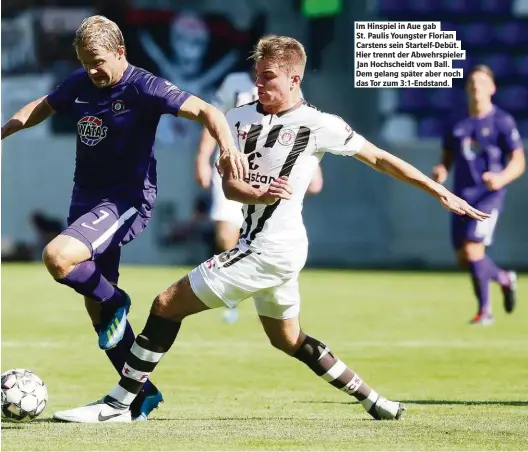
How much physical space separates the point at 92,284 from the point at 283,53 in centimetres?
153

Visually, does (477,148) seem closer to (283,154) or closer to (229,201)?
(229,201)

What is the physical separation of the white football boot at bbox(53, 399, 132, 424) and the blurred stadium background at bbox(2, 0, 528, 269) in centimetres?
1593

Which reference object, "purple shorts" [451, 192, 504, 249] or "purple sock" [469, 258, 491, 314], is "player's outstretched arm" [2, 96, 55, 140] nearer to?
"purple shorts" [451, 192, 504, 249]

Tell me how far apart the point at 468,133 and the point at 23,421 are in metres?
7.30

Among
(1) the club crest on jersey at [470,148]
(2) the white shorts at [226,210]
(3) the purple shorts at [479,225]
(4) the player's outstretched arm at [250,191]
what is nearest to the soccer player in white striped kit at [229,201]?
(2) the white shorts at [226,210]

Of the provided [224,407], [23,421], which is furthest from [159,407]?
[23,421]

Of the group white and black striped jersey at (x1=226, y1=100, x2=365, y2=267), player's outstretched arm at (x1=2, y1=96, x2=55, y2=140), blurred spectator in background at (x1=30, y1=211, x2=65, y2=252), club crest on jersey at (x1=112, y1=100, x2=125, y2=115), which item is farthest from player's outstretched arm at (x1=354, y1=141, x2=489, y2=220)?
blurred spectator in background at (x1=30, y1=211, x2=65, y2=252)

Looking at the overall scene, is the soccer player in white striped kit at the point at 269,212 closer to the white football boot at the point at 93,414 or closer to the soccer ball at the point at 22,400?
the white football boot at the point at 93,414

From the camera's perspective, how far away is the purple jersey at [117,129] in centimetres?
663

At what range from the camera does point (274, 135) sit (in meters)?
6.22

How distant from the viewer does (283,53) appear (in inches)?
243

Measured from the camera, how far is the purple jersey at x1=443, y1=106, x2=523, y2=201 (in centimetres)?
1264

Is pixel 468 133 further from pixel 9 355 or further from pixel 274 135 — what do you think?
pixel 274 135

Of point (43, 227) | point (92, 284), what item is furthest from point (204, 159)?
point (43, 227)
